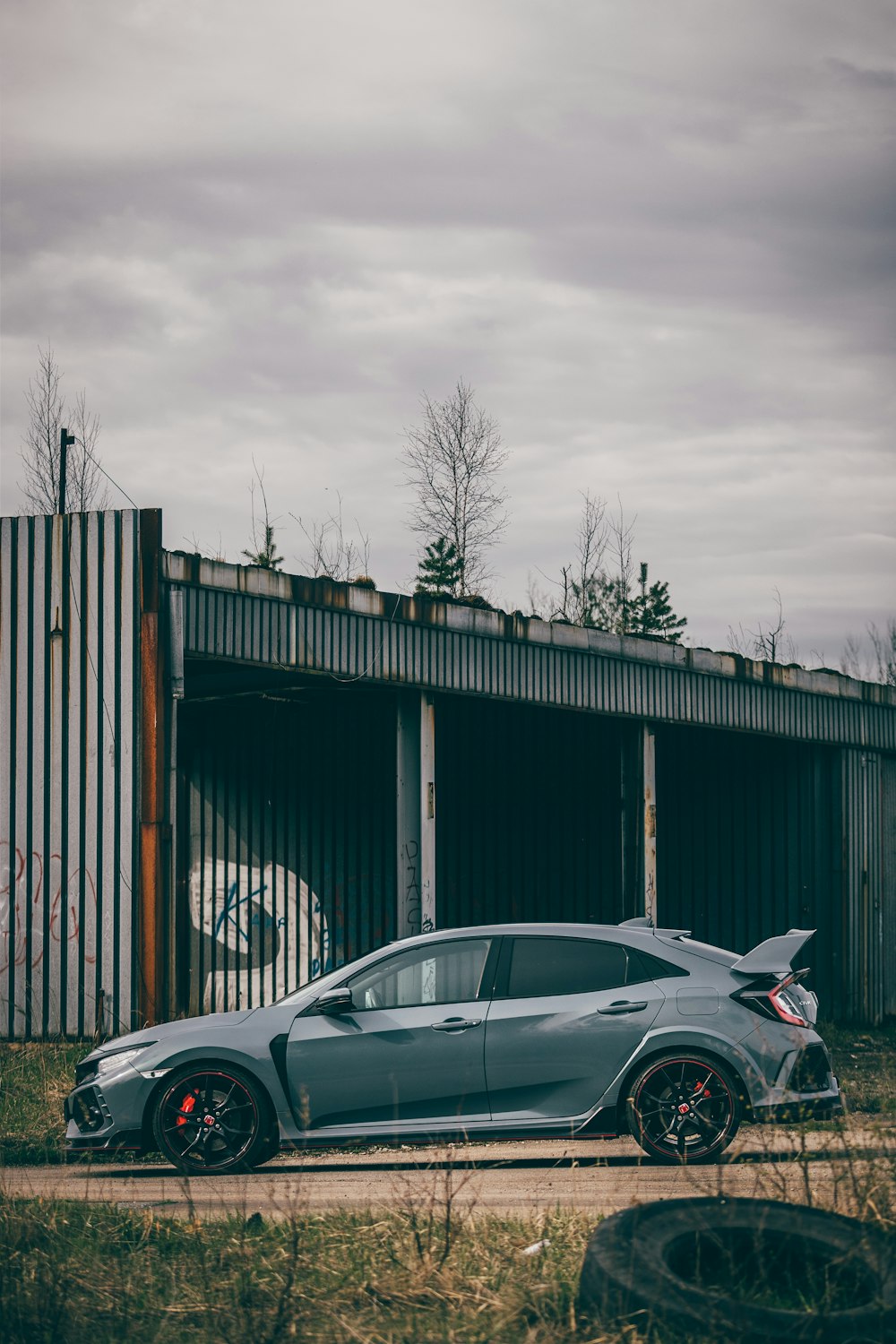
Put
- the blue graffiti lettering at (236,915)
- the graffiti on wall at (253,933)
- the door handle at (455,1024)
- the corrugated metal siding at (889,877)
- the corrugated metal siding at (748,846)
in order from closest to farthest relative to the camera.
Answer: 1. the door handle at (455,1024)
2. the graffiti on wall at (253,933)
3. the blue graffiti lettering at (236,915)
4. the corrugated metal siding at (748,846)
5. the corrugated metal siding at (889,877)

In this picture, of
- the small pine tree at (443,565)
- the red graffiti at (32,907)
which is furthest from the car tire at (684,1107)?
the small pine tree at (443,565)

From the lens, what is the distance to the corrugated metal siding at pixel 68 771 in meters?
12.3

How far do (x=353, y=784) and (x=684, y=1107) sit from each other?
8.96m

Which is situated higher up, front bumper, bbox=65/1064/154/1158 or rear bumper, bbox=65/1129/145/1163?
front bumper, bbox=65/1064/154/1158

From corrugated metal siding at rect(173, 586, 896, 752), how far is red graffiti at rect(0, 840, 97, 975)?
7.80 feet

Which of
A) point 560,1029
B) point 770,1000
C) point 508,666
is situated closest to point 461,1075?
point 560,1029

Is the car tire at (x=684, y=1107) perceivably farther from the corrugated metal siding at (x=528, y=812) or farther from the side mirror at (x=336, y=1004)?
the corrugated metal siding at (x=528, y=812)

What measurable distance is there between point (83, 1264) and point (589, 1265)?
2184 mm

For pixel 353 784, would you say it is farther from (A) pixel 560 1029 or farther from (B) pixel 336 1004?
(A) pixel 560 1029

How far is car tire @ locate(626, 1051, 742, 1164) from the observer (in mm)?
A: 8375

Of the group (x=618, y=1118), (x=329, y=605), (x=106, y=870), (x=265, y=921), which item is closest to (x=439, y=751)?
(x=265, y=921)

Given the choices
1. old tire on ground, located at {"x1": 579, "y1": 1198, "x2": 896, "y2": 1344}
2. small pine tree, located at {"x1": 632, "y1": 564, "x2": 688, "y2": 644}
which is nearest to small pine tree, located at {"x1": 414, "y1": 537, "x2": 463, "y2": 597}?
small pine tree, located at {"x1": 632, "y1": 564, "x2": 688, "y2": 644}

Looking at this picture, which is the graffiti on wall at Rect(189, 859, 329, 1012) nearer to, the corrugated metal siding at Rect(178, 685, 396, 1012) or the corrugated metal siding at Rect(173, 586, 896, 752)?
the corrugated metal siding at Rect(178, 685, 396, 1012)

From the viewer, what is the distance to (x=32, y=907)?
12625 millimetres
